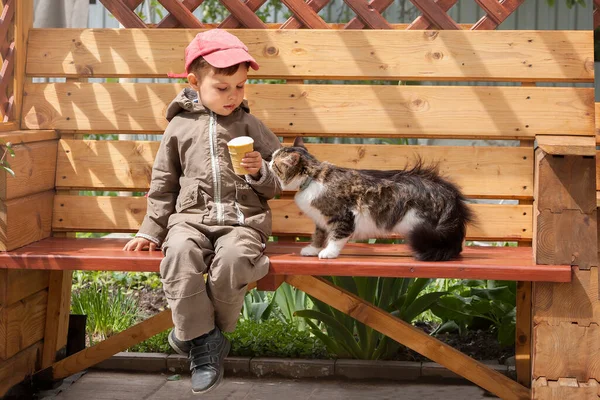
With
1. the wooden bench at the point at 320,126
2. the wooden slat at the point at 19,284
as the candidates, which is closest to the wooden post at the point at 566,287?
the wooden bench at the point at 320,126

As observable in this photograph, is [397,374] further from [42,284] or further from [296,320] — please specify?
[42,284]

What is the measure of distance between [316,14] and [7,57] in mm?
1476

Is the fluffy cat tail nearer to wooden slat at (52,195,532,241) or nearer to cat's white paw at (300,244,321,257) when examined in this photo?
cat's white paw at (300,244,321,257)

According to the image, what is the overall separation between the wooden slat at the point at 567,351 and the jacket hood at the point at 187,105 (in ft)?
4.96

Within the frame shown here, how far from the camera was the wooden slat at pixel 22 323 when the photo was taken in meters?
3.85

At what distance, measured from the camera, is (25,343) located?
4.07m

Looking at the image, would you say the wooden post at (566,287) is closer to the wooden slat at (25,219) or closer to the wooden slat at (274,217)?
the wooden slat at (274,217)

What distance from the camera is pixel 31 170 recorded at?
3.93m

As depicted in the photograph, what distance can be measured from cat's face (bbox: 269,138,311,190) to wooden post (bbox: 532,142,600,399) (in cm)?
90

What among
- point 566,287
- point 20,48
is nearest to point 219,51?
point 20,48

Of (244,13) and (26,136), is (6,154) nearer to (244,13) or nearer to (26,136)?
(26,136)

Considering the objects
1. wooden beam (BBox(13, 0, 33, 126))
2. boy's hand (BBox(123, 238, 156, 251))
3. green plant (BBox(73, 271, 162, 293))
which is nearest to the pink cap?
boy's hand (BBox(123, 238, 156, 251))

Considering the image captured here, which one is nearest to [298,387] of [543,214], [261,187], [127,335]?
[127,335]

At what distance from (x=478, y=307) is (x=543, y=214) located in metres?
1.32
